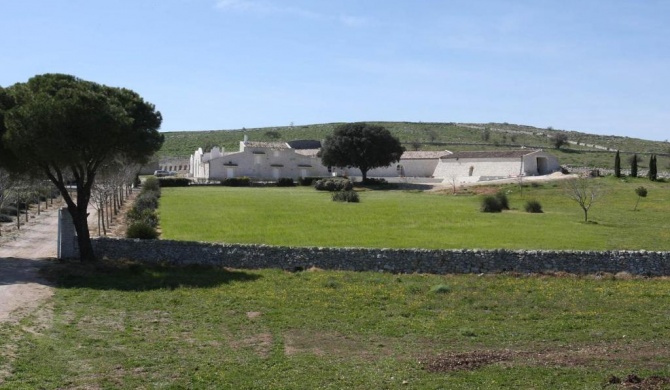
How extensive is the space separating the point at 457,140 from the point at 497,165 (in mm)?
61407

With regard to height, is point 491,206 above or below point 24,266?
above

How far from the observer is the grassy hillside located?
137 m

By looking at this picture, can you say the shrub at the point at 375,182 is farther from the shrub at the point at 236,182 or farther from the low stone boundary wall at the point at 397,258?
the low stone boundary wall at the point at 397,258

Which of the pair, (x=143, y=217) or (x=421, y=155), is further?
(x=421, y=155)

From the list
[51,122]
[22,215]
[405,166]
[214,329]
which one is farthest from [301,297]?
[405,166]

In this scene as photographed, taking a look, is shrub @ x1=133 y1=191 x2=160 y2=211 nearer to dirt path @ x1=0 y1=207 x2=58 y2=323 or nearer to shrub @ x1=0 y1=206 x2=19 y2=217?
dirt path @ x1=0 y1=207 x2=58 y2=323

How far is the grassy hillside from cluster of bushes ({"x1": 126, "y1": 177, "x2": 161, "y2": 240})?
7543cm

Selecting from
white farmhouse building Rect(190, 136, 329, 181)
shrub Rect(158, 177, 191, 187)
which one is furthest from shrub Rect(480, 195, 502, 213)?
white farmhouse building Rect(190, 136, 329, 181)

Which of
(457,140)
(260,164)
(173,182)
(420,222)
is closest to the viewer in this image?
(420,222)

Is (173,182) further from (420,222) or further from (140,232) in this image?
(140,232)

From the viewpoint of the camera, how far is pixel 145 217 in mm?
41500

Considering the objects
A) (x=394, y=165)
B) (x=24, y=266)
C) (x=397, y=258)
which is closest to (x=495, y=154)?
(x=394, y=165)

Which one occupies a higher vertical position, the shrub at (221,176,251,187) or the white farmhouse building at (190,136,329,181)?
the white farmhouse building at (190,136,329,181)

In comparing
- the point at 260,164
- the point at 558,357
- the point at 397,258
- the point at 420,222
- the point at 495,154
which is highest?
the point at 495,154
